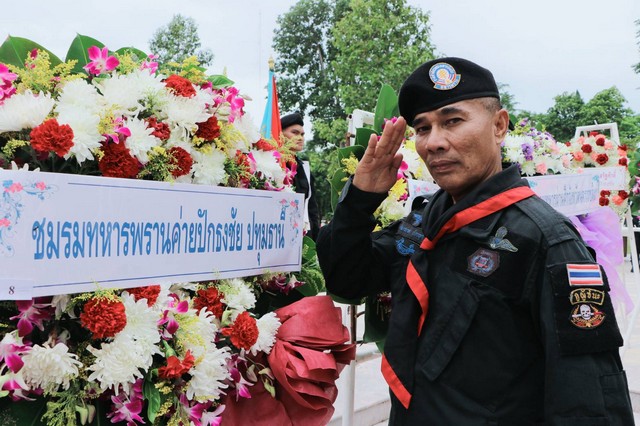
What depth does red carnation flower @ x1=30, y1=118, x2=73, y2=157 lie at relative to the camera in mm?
1399

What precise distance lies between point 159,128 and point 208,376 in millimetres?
672

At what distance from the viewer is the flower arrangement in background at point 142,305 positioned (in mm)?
1425

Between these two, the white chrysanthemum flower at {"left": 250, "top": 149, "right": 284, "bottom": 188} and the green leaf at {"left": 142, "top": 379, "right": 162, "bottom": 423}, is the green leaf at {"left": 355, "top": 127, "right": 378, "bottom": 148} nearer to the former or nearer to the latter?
the white chrysanthemum flower at {"left": 250, "top": 149, "right": 284, "bottom": 188}

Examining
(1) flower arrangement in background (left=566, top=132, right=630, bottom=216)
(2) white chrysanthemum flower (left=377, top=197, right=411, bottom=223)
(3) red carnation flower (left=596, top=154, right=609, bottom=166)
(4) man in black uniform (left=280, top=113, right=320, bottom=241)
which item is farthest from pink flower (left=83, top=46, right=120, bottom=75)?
(3) red carnation flower (left=596, top=154, right=609, bottom=166)

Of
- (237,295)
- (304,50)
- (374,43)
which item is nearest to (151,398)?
(237,295)

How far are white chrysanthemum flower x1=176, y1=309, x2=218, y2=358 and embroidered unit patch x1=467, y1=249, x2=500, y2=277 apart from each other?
699mm

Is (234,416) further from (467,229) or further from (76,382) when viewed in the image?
Answer: (467,229)

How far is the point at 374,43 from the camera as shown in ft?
61.9

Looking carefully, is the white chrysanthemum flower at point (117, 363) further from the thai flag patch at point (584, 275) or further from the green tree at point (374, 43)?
the green tree at point (374, 43)

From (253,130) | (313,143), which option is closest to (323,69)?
(313,143)

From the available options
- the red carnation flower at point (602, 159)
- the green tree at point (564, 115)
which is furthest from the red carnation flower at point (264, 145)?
the green tree at point (564, 115)

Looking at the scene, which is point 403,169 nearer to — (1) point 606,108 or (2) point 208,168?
(2) point 208,168

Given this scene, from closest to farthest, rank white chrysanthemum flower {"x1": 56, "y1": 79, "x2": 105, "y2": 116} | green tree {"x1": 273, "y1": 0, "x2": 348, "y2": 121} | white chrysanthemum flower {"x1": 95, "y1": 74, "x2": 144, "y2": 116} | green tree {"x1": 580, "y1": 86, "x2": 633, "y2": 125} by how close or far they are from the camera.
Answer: white chrysanthemum flower {"x1": 56, "y1": 79, "x2": 105, "y2": 116}, white chrysanthemum flower {"x1": 95, "y1": 74, "x2": 144, "y2": 116}, green tree {"x1": 273, "y1": 0, "x2": 348, "y2": 121}, green tree {"x1": 580, "y1": 86, "x2": 633, "y2": 125}

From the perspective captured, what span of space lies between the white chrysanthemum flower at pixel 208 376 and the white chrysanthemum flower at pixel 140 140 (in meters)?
0.54
